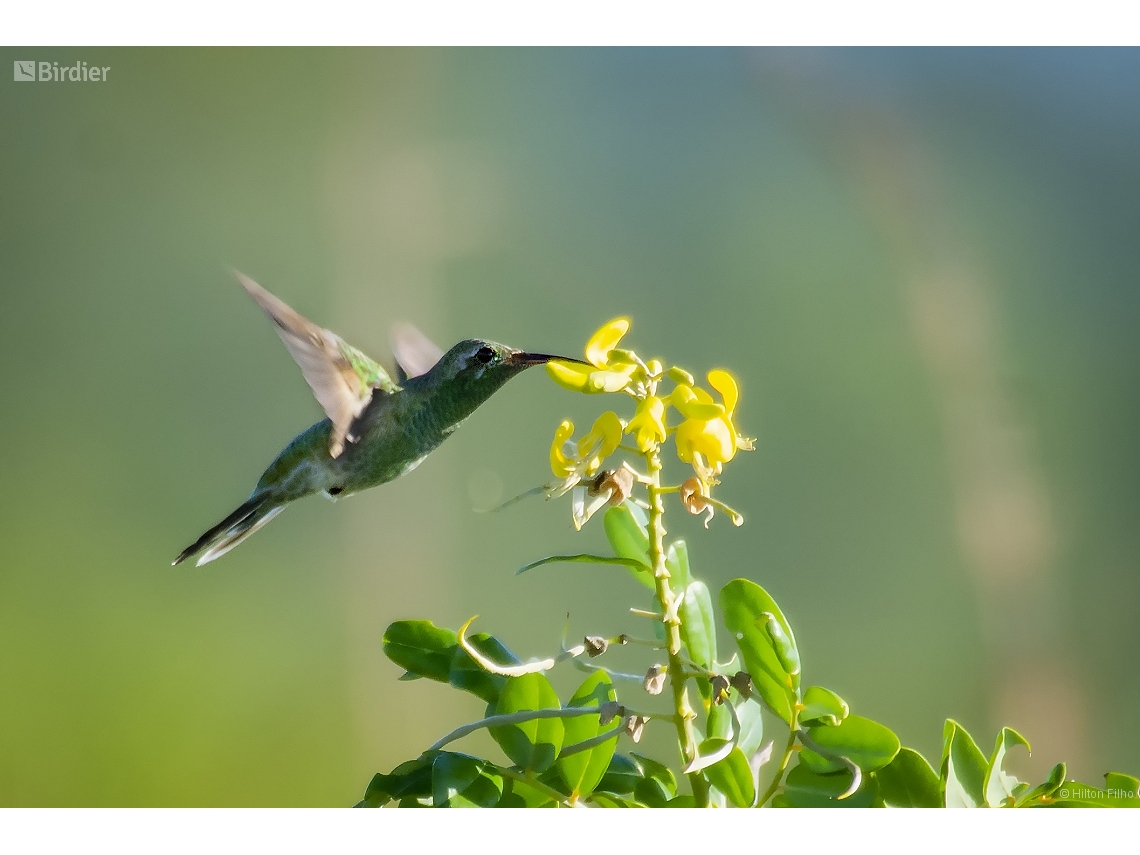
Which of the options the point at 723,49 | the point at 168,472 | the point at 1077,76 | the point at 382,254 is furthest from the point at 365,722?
the point at 1077,76

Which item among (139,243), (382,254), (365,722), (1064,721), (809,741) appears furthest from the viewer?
(382,254)

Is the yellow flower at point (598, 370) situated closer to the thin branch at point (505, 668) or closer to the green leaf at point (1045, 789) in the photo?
the thin branch at point (505, 668)

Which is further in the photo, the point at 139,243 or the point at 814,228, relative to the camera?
the point at 814,228

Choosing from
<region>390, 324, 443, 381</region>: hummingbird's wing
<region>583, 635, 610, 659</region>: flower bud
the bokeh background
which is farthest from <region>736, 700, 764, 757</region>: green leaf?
the bokeh background

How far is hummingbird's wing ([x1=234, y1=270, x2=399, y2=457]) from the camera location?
1.12 metres

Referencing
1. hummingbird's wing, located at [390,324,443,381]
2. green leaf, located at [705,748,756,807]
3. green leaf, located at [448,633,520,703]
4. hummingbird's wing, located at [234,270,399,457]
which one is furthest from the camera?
hummingbird's wing, located at [390,324,443,381]

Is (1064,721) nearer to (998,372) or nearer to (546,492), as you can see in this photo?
(998,372)

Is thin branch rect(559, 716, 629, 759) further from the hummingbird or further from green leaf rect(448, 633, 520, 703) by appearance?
the hummingbird

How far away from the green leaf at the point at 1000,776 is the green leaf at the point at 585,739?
0.26 m

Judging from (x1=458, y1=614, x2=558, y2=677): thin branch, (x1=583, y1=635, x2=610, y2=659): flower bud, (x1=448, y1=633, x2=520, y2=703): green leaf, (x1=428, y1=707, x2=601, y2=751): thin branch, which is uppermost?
(x1=583, y1=635, x2=610, y2=659): flower bud

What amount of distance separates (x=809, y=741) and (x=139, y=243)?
12.3ft

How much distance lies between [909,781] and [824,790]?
0.20 feet

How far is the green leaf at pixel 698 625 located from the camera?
2.33 feet

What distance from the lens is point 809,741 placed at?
2.20 ft
